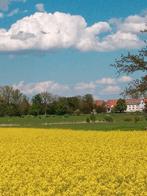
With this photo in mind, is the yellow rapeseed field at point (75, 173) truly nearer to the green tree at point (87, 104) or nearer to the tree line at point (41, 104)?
the tree line at point (41, 104)

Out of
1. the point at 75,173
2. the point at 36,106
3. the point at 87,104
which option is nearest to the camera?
the point at 75,173

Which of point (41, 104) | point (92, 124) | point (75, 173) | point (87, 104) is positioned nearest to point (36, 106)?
point (41, 104)

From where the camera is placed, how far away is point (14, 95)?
14325 cm

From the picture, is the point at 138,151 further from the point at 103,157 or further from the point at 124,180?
the point at 124,180

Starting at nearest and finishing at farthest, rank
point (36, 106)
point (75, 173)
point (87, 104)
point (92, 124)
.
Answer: point (75, 173) → point (92, 124) → point (36, 106) → point (87, 104)

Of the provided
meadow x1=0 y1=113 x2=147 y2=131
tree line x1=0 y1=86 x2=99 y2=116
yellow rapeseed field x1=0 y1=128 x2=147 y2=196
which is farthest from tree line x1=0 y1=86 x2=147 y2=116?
yellow rapeseed field x1=0 y1=128 x2=147 y2=196

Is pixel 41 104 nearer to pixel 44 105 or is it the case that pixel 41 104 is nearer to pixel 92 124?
pixel 44 105

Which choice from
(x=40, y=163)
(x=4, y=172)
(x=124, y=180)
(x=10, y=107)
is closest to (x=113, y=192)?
(x=124, y=180)

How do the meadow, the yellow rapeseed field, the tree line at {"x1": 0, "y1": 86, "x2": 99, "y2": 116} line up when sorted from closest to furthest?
the yellow rapeseed field → the meadow → the tree line at {"x1": 0, "y1": 86, "x2": 99, "y2": 116}

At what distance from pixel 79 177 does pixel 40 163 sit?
3.46 meters

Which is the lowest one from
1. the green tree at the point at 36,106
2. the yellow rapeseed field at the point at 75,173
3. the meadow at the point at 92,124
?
the yellow rapeseed field at the point at 75,173

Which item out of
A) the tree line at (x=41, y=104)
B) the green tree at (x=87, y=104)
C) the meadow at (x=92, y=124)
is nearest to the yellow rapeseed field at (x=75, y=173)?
the meadow at (x=92, y=124)

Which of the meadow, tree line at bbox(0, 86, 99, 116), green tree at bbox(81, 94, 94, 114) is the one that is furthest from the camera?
green tree at bbox(81, 94, 94, 114)

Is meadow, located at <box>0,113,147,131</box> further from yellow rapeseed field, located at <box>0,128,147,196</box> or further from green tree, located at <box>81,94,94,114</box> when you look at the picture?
green tree, located at <box>81,94,94,114</box>
